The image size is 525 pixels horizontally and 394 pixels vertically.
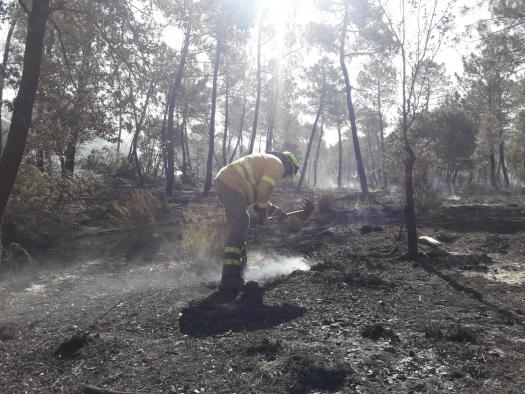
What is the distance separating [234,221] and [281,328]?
6.47 ft

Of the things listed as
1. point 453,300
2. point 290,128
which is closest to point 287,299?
point 453,300

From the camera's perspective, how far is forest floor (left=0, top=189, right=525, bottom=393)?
264 cm

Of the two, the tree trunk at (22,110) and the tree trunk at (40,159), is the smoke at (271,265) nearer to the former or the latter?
the tree trunk at (22,110)

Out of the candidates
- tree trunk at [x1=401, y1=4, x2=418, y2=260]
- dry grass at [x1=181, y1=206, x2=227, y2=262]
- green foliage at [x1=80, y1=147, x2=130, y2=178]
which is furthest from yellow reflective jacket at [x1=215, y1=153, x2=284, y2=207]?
green foliage at [x1=80, y1=147, x2=130, y2=178]

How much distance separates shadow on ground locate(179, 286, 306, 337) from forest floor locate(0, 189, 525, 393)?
0.06 ft

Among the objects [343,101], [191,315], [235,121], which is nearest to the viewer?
[191,315]

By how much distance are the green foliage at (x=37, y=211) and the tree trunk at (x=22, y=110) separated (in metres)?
2.69

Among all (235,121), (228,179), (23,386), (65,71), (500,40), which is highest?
(235,121)

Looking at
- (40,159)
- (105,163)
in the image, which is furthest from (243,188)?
(105,163)

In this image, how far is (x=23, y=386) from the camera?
2.70m

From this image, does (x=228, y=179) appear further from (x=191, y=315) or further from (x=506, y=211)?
(x=506, y=211)

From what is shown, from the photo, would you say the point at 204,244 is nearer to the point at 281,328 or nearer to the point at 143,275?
the point at 143,275

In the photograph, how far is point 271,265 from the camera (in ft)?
22.7

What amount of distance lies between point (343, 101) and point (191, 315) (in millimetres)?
32589
